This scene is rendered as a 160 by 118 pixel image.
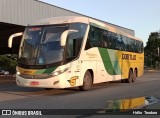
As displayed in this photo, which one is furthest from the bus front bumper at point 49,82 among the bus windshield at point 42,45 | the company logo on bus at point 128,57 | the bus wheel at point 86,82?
the company logo on bus at point 128,57

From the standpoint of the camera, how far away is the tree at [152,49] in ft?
259

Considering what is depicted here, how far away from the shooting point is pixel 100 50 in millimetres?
21172

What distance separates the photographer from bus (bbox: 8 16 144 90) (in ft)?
57.0

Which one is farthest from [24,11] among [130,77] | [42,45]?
[42,45]

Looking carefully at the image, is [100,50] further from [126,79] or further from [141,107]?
[141,107]

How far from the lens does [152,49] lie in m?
81.1

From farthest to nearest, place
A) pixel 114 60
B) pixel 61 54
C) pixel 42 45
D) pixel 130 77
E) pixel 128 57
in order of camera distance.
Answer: pixel 130 77 < pixel 128 57 < pixel 114 60 < pixel 42 45 < pixel 61 54

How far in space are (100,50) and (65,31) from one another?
4283 millimetres

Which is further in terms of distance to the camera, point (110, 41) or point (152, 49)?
point (152, 49)

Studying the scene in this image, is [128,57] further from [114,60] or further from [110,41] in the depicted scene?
[110,41]

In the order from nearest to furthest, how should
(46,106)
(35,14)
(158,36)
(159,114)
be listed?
(159,114) → (46,106) → (35,14) → (158,36)

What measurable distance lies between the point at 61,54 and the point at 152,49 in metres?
65.6

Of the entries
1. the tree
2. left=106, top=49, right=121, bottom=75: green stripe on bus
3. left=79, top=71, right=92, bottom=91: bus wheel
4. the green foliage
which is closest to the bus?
left=79, top=71, right=92, bottom=91: bus wheel

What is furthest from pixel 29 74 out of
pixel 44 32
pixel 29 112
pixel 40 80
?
pixel 29 112
